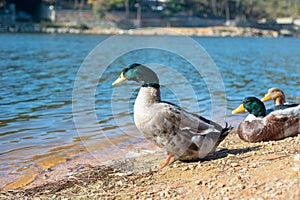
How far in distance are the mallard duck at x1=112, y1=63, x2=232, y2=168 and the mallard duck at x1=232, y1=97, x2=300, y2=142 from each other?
1.54m

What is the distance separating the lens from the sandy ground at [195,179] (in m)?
→ 3.72

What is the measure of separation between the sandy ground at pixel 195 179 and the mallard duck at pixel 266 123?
733 mm

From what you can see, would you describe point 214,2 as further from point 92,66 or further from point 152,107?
point 152,107

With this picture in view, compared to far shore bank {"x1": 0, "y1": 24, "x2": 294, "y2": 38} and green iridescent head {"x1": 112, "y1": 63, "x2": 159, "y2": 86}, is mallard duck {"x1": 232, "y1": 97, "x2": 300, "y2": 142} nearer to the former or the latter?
green iridescent head {"x1": 112, "y1": 63, "x2": 159, "y2": 86}

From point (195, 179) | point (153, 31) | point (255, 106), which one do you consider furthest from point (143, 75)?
point (153, 31)

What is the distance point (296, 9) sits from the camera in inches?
4759

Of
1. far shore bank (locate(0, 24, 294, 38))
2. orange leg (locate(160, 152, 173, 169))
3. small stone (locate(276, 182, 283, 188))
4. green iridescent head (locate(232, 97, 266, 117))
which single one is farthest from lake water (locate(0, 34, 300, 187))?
far shore bank (locate(0, 24, 294, 38))

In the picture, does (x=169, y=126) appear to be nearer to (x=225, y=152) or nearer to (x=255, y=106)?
(x=225, y=152)

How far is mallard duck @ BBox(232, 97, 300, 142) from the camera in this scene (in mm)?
6652

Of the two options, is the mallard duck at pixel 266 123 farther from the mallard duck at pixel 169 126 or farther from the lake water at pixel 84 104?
the lake water at pixel 84 104

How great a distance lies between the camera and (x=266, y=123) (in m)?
6.71

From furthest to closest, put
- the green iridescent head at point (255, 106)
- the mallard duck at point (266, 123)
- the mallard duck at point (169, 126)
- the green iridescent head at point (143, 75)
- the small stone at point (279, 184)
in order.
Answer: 1. the green iridescent head at point (255, 106)
2. the mallard duck at point (266, 123)
3. the green iridescent head at point (143, 75)
4. the mallard duck at point (169, 126)
5. the small stone at point (279, 184)

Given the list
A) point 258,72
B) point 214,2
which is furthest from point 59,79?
point 214,2

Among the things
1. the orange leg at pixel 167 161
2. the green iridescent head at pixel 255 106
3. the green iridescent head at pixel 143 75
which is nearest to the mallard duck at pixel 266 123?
the green iridescent head at pixel 255 106
